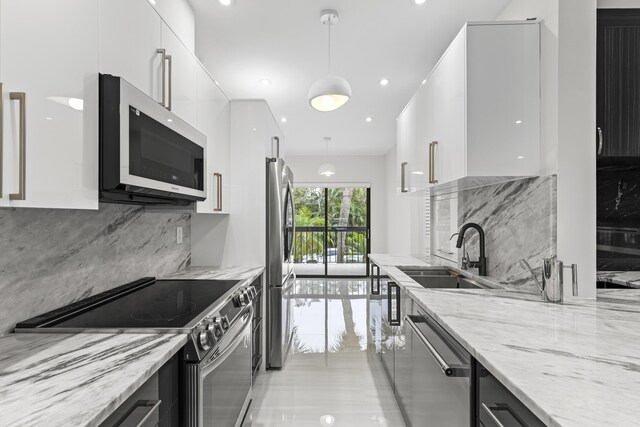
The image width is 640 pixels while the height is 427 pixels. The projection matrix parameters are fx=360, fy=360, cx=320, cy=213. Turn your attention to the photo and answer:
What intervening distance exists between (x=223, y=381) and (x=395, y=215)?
17.9 ft

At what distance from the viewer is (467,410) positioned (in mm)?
1134

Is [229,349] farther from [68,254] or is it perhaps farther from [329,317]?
[329,317]

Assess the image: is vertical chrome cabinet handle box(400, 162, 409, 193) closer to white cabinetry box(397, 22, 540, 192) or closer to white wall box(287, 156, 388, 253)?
white cabinetry box(397, 22, 540, 192)

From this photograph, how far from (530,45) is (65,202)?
2.06 metres

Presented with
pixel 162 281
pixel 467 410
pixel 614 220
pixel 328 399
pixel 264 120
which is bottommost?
pixel 328 399

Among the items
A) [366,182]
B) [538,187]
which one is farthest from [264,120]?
[366,182]

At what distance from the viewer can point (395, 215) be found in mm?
6621

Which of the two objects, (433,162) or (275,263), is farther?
(275,263)

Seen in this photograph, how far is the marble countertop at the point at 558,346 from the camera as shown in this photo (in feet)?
2.30

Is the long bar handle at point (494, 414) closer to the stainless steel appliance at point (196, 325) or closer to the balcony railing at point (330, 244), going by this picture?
the stainless steel appliance at point (196, 325)

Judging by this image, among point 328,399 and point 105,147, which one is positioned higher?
point 105,147

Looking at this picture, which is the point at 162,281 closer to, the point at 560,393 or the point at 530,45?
the point at 560,393

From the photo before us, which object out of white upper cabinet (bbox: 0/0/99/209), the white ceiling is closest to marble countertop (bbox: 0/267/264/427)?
white upper cabinet (bbox: 0/0/99/209)

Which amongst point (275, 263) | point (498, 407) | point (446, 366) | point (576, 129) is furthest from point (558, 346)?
point (275, 263)
